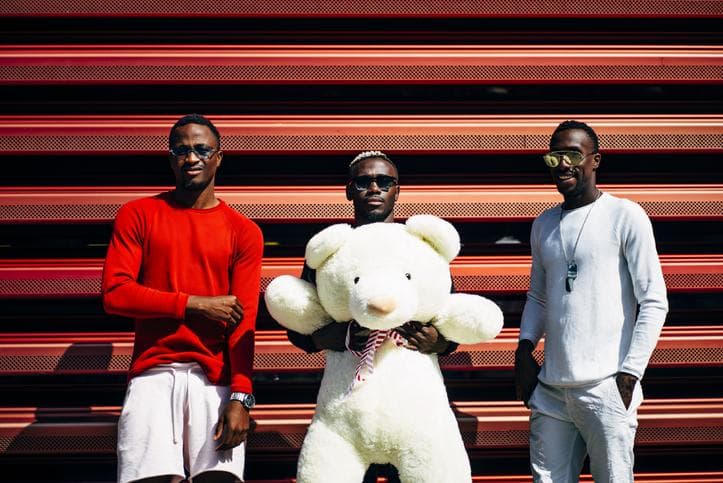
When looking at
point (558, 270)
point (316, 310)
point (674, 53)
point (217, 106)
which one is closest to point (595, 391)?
point (558, 270)

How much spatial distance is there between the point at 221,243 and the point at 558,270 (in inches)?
52.5

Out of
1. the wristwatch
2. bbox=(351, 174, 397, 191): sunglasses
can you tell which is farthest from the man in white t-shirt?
the wristwatch

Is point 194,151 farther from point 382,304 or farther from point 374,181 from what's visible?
point 382,304

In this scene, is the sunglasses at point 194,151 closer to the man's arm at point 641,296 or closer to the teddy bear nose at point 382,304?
the teddy bear nose at point 382,304

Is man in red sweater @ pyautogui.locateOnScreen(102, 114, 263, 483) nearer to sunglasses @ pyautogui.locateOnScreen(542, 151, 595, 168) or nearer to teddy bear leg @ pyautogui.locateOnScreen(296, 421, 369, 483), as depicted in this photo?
teddy bear leg @ pyautogui.locateOnScreen(296, 421, 369, 483)

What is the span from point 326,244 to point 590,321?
105cm

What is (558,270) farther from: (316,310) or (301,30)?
(301,30)

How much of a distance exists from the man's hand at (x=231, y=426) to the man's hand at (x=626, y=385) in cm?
141

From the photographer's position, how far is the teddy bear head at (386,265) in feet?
9.39

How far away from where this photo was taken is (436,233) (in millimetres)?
3033

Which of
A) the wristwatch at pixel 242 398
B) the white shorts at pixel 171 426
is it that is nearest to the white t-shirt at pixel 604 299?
the wristwatch at pixel 242 398

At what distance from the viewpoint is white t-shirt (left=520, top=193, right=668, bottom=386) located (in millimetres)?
3072

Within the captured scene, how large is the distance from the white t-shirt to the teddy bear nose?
794 mm

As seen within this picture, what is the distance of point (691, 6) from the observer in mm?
4262
